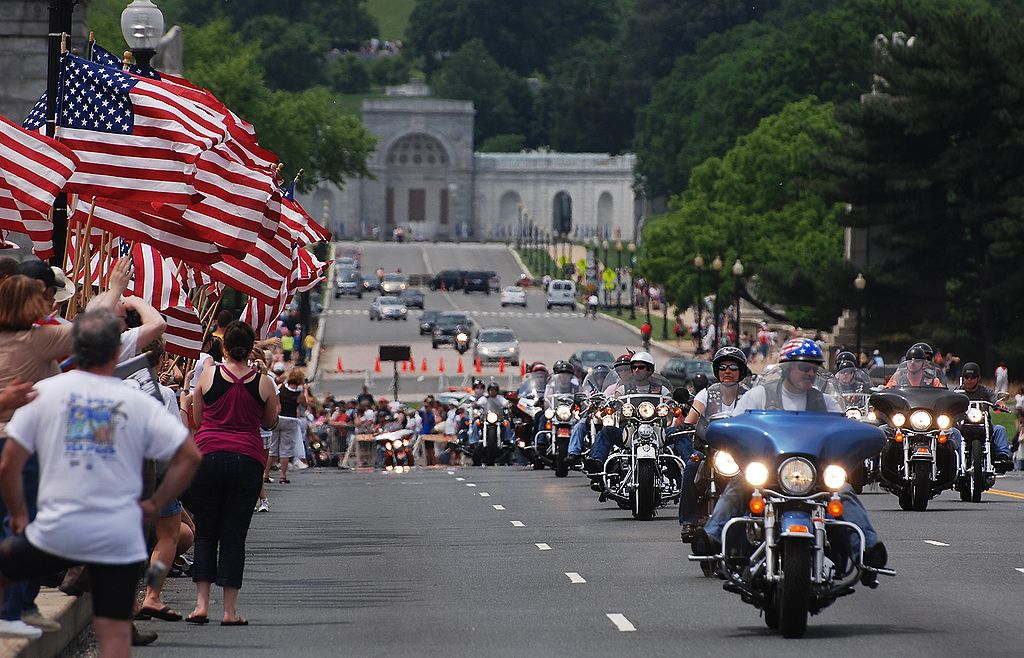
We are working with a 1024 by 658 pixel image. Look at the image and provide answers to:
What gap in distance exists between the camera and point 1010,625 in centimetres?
1255

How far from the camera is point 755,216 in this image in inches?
3312

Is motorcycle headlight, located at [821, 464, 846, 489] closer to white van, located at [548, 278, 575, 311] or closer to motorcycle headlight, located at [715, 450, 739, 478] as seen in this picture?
motorcycle headlight, located at [715, 450, 739, 478]

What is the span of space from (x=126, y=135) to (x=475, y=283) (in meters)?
104

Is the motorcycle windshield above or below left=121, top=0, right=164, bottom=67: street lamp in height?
below

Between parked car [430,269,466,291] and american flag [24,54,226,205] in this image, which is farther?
parked car [430,269,466,291]

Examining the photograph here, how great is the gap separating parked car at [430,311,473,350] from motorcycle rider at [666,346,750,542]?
69155 millimetres

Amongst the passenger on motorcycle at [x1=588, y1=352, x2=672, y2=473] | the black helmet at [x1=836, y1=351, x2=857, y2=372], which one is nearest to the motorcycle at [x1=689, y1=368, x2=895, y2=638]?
the passenger on motorcycle at [x1=588, y1=352, x2=672, y2=473]

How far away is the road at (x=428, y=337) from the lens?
246ft

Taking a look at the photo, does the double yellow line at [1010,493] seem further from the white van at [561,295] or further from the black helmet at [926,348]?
the white van at [561,295]

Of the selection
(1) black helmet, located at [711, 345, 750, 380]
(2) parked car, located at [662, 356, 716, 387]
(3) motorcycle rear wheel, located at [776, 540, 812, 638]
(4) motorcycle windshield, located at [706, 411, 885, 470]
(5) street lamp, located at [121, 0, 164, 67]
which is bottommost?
(3) motorcycle rear wheel, located at [776, 540, 812, 638]

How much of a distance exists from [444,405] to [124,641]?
41.4 metres

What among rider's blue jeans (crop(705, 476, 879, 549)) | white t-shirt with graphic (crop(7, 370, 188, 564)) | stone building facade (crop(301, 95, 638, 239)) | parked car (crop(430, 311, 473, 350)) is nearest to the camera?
white t-shirt with graphic (crop(7, 370, 188, 564))

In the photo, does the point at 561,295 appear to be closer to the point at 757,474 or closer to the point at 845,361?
the point at 845,361

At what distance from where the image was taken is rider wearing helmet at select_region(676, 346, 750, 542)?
16.7 m
